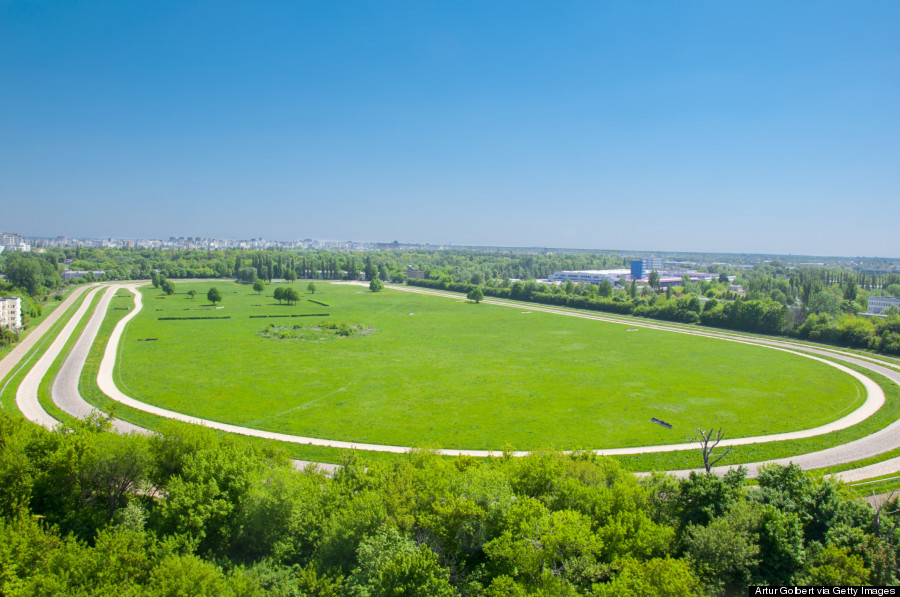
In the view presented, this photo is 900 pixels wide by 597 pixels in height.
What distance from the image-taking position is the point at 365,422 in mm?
33062

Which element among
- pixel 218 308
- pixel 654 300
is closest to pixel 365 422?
pixel 218 308

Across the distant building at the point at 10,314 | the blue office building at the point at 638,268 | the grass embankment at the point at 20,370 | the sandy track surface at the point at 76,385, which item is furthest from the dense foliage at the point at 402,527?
the blue office building at the point at 638,268

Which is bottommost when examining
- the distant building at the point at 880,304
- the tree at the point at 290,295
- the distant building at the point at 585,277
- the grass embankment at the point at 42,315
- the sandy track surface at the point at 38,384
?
the sandy track surface at the point at 38,384

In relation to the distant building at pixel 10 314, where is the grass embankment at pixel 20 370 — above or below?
below

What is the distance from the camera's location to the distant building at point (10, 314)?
195ft

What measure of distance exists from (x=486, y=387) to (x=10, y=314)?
61.7 m

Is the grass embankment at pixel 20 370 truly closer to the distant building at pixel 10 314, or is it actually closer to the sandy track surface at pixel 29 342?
the sandy track surface at pixel 29 342

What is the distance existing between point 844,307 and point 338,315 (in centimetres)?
8458

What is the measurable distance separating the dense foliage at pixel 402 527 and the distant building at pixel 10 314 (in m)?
52.0

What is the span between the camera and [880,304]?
9562cm

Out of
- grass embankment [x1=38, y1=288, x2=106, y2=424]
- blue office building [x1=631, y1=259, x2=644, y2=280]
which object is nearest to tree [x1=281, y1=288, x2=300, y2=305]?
grass embankment [x1=38, y1=288, x2=106, y2=424]

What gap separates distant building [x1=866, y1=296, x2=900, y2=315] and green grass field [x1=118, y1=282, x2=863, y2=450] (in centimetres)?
5855

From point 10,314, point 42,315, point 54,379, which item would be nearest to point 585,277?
point 42,315

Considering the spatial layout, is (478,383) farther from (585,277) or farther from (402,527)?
(585,277)
